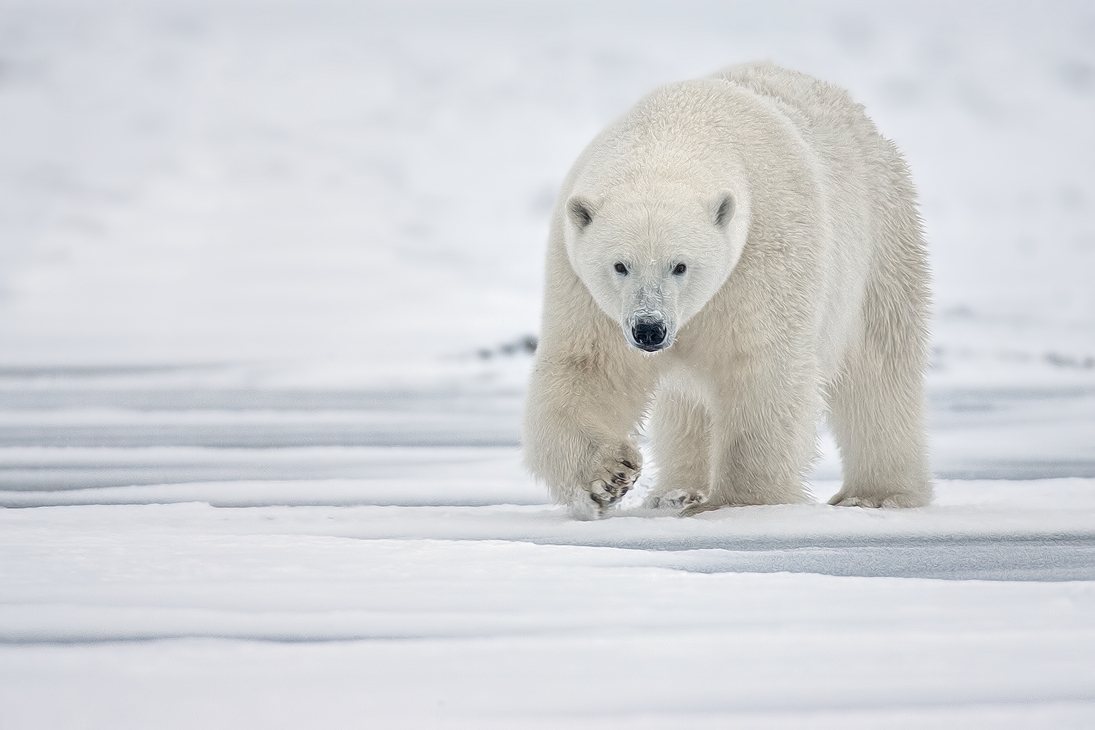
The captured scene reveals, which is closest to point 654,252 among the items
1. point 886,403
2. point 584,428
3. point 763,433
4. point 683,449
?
point 584,428

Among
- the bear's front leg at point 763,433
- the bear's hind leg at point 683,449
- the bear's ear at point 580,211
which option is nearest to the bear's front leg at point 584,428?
the bear's front leg at point 763,433

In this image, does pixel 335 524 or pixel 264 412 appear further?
pixel 264 412

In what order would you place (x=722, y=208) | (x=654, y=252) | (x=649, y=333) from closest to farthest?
1. (x=649, y=333)
2. (x=654, y=252)
3. (x=722, y=208)

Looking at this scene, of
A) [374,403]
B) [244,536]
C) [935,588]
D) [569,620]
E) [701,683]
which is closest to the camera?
[701,683]

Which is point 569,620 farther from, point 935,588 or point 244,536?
point 244,536

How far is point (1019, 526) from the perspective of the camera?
415cm

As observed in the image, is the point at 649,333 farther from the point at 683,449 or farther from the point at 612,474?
the point at 683,449

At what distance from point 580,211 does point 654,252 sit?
0.32 meters

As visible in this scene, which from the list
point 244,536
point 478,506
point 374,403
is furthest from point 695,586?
point 374,403

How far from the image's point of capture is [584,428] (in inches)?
173

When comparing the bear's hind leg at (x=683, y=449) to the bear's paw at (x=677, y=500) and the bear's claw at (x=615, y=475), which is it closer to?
the bear's paw at (x=677, y=500)

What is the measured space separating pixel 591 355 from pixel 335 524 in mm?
1066

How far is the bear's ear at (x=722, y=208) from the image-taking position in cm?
412

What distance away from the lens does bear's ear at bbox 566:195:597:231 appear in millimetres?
4180
